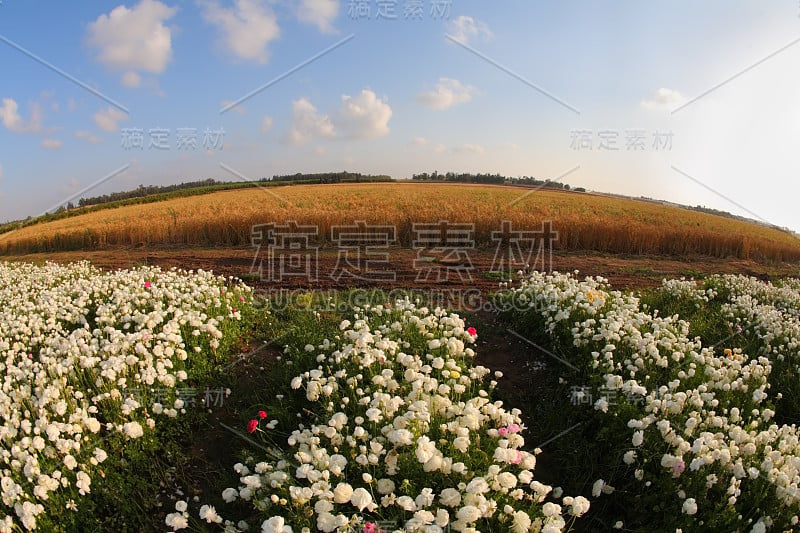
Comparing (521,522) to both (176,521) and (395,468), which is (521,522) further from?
(176,521)

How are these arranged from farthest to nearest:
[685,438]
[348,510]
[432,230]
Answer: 1. [432,230]
2. [685,438]
3. [348,510]

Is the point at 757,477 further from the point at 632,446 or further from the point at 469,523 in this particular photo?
the point at 469,523

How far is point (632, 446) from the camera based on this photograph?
4.07 m

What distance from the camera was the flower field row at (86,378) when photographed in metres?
3.61

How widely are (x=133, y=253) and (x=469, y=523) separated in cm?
1666

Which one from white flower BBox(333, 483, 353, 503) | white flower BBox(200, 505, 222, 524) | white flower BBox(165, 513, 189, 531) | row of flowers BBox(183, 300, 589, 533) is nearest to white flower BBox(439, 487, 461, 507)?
row of flowers BBox(183, 300, 589, 533)

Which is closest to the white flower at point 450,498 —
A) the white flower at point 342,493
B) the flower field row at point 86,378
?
the white flower at point 342,493

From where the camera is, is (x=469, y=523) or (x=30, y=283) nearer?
(x=469, y=523)

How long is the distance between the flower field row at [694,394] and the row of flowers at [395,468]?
938 millimetres

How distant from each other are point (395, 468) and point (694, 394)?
286cm

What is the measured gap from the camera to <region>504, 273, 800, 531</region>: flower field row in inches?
131

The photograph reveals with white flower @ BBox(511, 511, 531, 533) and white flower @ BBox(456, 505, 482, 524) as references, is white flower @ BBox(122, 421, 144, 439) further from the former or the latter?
white flower @ BBox(511, 511, 531, 533)

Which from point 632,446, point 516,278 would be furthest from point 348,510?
point 516,278

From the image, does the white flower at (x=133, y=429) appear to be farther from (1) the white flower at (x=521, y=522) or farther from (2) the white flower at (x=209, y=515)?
(1) the white flower at (x=521, y=522)
